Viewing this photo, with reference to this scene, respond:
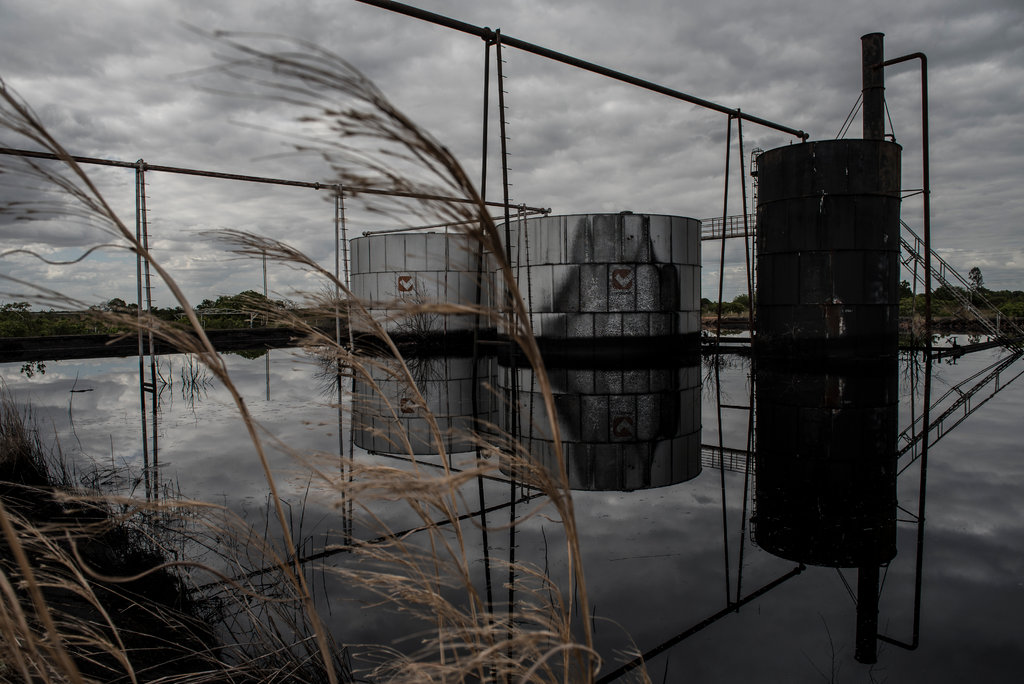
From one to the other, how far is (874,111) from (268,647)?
13.0 metres

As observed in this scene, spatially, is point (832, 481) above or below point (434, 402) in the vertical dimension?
below

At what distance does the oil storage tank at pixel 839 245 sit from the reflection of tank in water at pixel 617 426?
239cm

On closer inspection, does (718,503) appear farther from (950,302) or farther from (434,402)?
(950,302)

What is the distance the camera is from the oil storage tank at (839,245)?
1061cm

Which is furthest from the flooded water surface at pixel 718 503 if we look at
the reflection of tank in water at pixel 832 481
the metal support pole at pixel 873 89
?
the metal support pole at pixel 873 89

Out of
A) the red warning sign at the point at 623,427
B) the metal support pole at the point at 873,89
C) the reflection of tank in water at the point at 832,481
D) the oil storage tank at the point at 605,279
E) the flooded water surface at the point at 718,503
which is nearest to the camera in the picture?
the flooded water surface at the point at 718,503

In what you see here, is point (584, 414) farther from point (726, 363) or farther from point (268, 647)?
point (726, 363)

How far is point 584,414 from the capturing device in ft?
24.3

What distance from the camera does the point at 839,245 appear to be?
→ 419 inches

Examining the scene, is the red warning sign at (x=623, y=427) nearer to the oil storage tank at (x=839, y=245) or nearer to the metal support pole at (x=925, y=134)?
the oil storage tank at (x=839, y=245)

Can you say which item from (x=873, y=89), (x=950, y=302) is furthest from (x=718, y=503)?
(x=950, y=302)

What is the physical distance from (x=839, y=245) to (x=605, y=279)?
402cm

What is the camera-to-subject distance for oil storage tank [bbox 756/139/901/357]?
1061cm

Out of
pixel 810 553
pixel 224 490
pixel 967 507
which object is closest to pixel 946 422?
pixel 967 507
